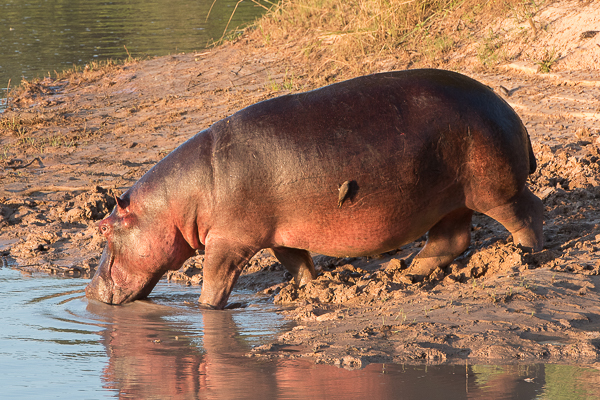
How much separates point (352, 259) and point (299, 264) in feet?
2.35

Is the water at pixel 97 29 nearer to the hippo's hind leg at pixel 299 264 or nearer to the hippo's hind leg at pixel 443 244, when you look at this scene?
the hippo's hind leg at pixel 299 264

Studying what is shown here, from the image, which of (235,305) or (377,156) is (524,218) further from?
(235,305)

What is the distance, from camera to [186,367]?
12.2 ft

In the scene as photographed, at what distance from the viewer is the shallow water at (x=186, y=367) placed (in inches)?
126

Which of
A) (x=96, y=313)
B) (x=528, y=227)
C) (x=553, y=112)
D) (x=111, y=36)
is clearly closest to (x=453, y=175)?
(x=528, y=227)

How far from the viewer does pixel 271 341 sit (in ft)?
13.5

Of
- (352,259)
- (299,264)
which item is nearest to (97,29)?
(352,259)

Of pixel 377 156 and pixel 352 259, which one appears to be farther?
pixel 352 259

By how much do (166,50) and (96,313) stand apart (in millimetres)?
10044

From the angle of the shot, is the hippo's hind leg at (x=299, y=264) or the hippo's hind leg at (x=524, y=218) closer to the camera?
the hippo's hind leg at (x=524, y=218)

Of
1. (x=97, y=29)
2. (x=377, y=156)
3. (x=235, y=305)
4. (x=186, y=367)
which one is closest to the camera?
(x=186, y=367)

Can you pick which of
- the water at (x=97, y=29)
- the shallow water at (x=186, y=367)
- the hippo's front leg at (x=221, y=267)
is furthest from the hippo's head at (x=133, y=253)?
the water at (x=97, y=29)

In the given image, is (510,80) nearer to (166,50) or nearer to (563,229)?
(563,229)

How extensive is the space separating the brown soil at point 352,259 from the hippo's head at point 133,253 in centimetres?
84
